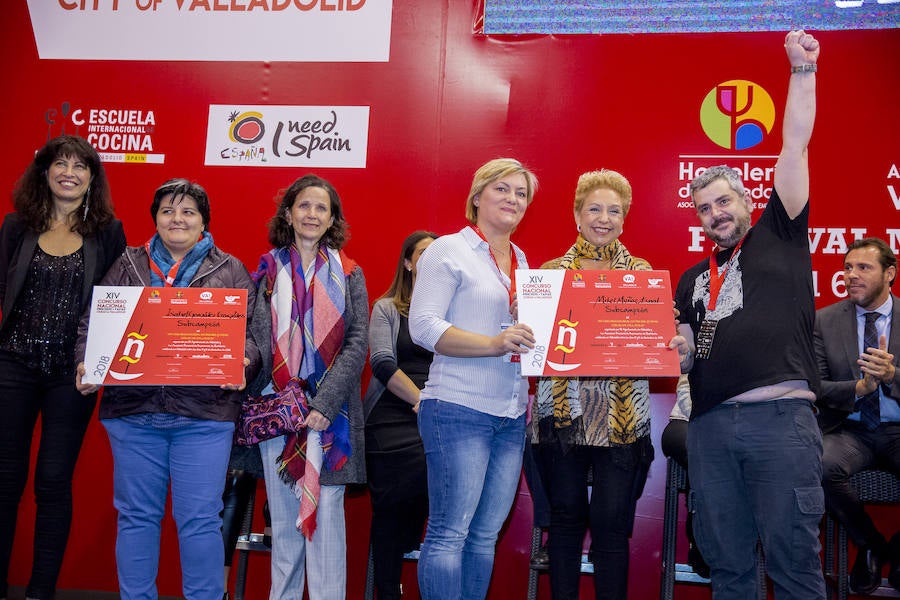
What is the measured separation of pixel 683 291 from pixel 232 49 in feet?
9.75

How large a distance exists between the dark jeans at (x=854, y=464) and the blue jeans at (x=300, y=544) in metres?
2.04

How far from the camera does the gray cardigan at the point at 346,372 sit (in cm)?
285

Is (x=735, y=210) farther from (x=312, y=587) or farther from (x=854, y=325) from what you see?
(x=312, y=587)

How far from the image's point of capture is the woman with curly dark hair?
283 centimetres

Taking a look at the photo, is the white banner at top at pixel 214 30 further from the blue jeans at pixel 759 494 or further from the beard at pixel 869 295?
the blue jeans at pixel 759 494

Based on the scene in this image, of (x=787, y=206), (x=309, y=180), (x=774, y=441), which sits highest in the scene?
(x=309, y=180)

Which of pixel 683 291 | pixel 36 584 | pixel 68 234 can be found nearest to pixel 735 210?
pixel 683 291

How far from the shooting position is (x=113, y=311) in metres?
2.76

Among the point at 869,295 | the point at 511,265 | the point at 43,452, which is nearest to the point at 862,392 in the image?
the point at 869,295

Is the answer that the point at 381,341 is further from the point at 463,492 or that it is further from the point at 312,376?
the point at 463,492

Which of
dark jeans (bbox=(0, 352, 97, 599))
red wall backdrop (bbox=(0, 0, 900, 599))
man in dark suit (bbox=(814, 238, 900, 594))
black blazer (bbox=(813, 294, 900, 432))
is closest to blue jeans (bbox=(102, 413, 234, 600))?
dark jeans (bbox=(0, 352, 97, 599))

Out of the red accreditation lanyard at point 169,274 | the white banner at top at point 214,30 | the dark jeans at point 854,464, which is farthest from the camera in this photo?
the white banner at top at point 214,30

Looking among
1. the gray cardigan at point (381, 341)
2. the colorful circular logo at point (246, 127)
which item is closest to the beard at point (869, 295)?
the gray cardigan at point (381, 341)

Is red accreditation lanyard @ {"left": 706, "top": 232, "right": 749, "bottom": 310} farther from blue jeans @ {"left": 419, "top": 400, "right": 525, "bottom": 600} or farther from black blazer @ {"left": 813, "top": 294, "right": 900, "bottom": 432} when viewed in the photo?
black blazer @ {"left": 813, "top": 294, "right": 900, "bottom": 432}
